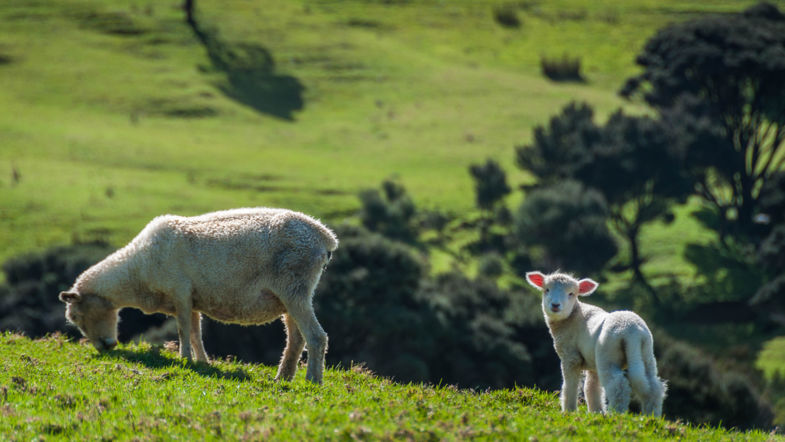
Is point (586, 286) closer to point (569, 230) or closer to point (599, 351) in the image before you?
point (599, 351)

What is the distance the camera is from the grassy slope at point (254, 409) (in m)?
10.5

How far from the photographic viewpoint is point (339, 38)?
348 ft

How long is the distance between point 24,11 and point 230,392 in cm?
9975

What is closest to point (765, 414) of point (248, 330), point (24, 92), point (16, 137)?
point (248, 330)

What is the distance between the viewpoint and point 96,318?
16953mm

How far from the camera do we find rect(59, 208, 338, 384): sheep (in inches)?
585

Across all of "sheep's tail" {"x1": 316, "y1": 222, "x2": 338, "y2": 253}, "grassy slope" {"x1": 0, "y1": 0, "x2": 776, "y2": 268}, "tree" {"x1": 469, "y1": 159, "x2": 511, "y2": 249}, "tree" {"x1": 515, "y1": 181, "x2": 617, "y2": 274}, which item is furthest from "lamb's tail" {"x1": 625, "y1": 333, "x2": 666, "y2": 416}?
"tree" {"x1": 469, "y1": 159, "x2": 511, "y2": 249}

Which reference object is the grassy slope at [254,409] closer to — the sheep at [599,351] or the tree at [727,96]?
the sheep at [599,351]

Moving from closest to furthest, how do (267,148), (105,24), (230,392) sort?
1. (230,392)
2. (267,148)
3. (105,24)

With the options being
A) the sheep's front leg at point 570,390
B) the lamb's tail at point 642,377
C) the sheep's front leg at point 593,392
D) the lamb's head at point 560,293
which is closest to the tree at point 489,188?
the lamb's head at point 560,293

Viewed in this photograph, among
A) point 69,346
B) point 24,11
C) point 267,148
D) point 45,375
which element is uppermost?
point 45,375

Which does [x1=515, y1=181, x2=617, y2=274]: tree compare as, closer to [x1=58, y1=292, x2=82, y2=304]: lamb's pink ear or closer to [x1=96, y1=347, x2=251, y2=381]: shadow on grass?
[x1=58, y1=292, x2=82, y2=304]: lamb's pink ear

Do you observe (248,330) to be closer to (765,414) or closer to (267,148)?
(765,414)

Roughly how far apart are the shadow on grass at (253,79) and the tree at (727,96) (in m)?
35.6
